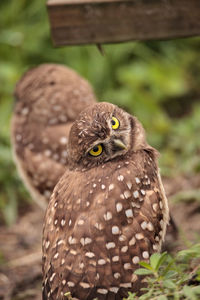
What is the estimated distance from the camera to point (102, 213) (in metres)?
2.96

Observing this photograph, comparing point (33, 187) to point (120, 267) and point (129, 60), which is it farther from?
point (129, 60)

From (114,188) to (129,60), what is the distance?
15.9 ft

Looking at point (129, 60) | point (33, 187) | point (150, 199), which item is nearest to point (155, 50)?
point (129, 60)

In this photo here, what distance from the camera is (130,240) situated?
2.93 metres

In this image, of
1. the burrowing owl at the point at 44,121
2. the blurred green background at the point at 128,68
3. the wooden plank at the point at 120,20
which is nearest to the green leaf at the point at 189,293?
the wooden plank at the point at 120,20

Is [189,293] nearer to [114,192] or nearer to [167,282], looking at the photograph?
[167,282]

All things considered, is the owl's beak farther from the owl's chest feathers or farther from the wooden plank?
the wooden plank

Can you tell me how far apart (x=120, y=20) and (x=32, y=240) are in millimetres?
2550

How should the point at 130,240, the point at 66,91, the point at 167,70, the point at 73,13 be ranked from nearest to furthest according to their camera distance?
the point at 130,240 < the point at 73,13 < the point at 66,91 < the point at 167,70

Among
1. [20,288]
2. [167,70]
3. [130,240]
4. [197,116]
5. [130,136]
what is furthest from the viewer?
[167,70]

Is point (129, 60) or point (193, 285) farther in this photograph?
point (129, 60)

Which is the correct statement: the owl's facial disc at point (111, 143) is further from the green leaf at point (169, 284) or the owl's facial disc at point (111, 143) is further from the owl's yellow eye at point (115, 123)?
the green leaf at point (169, 284)

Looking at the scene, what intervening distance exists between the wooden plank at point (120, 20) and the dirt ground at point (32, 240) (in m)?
1.37

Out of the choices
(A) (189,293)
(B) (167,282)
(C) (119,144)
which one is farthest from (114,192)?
(A) (189,293)
